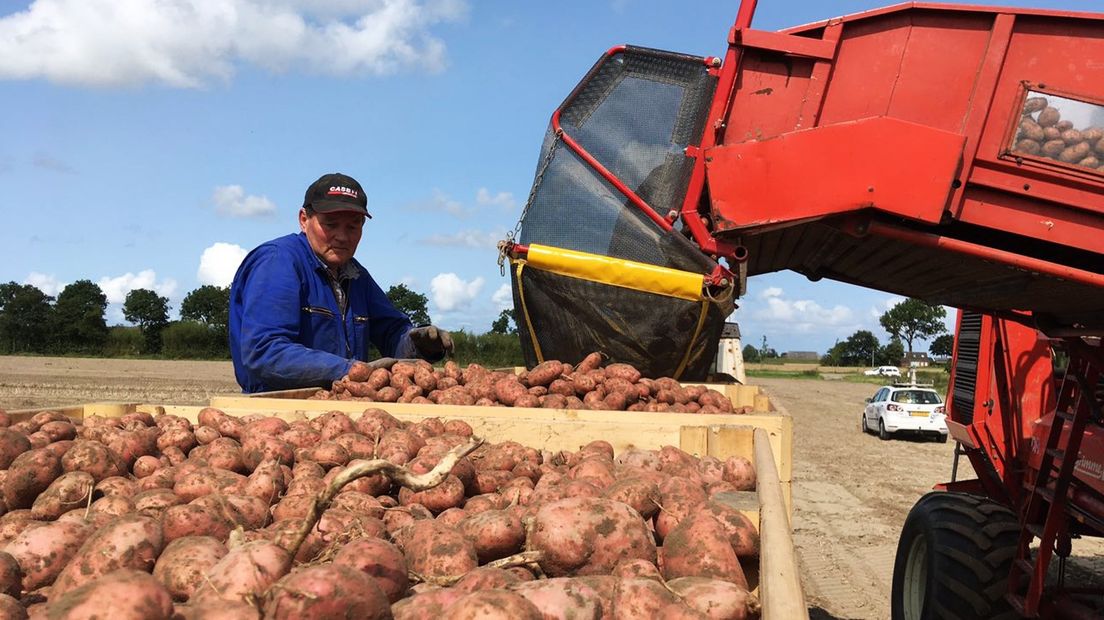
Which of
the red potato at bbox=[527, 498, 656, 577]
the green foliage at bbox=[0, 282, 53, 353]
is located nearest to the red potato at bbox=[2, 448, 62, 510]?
the red potato at bbox=[527, 498, 656, 577]

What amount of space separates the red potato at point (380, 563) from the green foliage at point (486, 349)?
37.9 metres

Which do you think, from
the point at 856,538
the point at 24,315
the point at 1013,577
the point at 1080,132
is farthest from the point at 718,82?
the point at 24,315

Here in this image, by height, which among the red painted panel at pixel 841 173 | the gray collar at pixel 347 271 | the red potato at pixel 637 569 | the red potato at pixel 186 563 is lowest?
the red potato at pixel 186 563

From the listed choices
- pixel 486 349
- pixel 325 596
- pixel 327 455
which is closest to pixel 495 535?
pixel 325 596

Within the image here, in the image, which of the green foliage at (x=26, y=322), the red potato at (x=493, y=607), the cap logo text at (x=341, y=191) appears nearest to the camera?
the red potato at (x=493, y=607)

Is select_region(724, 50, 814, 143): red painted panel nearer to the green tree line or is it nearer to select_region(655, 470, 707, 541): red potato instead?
select_region(655, 470, 707, 541): red potato

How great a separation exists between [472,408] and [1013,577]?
3.20m

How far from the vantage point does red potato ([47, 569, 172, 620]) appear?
162 centimetres

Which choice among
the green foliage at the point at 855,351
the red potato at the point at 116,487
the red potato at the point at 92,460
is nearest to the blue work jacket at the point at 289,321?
the red potato at the point at 92,460

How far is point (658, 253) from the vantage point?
17.9ft

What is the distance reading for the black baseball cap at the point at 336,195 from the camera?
5289 mm

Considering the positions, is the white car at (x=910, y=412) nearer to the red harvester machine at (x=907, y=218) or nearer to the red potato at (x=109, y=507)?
the red harvester machine at (x=907, y=218)

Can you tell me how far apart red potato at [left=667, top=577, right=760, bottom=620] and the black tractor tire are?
11.2 ft

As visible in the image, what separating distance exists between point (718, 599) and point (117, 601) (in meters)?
1.32
